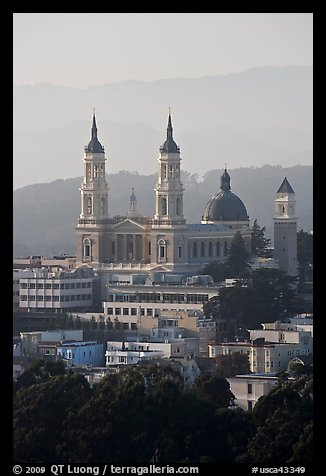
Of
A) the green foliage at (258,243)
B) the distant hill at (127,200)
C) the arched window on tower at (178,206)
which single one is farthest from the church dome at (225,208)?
the distant hill at (127,200)

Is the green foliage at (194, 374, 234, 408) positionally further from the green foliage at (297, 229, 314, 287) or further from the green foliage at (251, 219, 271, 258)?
the green foliage at (251, 219, 271, 258)

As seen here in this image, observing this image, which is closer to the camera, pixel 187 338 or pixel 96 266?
pixel 187 338

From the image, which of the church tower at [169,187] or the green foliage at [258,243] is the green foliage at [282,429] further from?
the green foliage at [258,243]

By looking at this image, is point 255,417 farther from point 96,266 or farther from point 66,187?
point 66,187

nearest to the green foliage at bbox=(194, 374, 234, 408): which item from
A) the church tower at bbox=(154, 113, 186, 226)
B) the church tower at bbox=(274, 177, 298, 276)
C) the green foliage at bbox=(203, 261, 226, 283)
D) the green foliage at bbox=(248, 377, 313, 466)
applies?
the green foliage at bbox=(248, 377, 313, 466)

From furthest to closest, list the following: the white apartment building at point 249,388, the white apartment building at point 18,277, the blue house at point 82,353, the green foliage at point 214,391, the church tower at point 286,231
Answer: the church tower at point 286,231
the white apartment building at point 18,277
the blue house at point 82,353
the white apartment building at point 249,388
the green foliage at point 214,391
